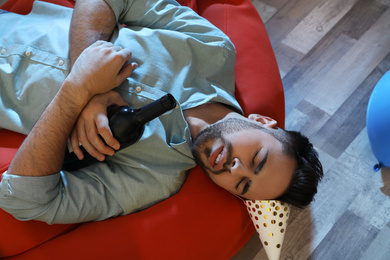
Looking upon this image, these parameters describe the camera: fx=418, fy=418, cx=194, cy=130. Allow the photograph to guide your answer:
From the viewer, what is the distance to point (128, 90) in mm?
1595

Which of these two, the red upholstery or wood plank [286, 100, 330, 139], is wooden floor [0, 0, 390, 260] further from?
the red upholstery

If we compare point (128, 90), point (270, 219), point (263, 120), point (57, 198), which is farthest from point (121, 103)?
point (270, 219)

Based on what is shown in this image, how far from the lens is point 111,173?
59.4 inches

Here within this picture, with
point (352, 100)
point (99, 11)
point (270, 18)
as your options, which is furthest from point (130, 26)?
point (352, 100)

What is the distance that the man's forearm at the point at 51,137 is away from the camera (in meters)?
1.37

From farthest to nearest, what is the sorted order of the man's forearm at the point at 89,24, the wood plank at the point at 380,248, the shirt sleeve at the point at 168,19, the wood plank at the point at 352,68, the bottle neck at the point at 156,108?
the wood plank at the point at 352,68 < the wood plank at the point at 380,248 < the shirt sleeve at the point at 168,19 < the man's forearm at the point at 89,24 < the bottle neck at the point at 156,108

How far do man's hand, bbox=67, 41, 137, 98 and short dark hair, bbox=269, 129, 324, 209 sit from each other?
61 cm

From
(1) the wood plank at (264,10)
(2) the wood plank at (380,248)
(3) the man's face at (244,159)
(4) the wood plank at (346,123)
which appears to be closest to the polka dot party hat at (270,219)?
(3) the man's face at (244,159)

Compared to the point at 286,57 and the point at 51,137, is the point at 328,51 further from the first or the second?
the point at 51,137

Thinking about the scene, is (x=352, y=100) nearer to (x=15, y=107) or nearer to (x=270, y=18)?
(x=270, y=18)

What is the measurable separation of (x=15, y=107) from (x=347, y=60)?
1861 millimetres

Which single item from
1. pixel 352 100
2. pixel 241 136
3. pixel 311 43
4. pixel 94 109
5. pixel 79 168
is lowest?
pixel 352 100

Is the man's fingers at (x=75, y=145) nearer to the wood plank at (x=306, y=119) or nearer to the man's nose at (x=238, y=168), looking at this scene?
the man's nose at (x=238, y=168)

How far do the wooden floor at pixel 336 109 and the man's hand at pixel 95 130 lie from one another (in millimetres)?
920
